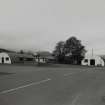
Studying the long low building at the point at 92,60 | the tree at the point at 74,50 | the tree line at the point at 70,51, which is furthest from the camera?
the tree at the point at 74,50

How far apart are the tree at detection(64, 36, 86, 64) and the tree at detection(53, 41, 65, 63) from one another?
179 centimetres

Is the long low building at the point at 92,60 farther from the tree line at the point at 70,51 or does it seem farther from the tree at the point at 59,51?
the tree at the point at 59,51

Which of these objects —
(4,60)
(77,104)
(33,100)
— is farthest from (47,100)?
(4,60)

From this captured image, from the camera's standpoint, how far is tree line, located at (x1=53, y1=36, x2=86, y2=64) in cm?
8025

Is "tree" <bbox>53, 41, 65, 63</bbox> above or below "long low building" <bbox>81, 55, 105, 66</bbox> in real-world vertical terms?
above

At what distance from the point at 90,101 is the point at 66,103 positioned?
113 centimetres

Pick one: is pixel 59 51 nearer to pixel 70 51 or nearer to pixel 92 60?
pixel 70 51

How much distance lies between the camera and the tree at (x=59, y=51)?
80.9 metres

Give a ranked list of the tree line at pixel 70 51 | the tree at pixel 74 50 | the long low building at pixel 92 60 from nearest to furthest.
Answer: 1. the long low building at pixel 92 60
2. the tree line at pixel 70 51
3. the tree at pixel 74 50

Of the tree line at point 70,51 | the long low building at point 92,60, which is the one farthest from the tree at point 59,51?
the long low building at point 92,60

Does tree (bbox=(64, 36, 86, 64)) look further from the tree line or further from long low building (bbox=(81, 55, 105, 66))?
long low building (bbox=(81, 55, 105, 66))

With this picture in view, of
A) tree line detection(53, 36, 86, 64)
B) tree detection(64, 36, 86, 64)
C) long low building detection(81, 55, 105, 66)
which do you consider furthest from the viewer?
tree detection(64, 36, 86, 64)

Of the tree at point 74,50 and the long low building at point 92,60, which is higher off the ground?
the tree at point 74,50

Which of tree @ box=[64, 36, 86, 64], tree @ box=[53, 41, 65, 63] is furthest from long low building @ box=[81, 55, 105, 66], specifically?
tree @ box=[53, 41, 65, 63]
